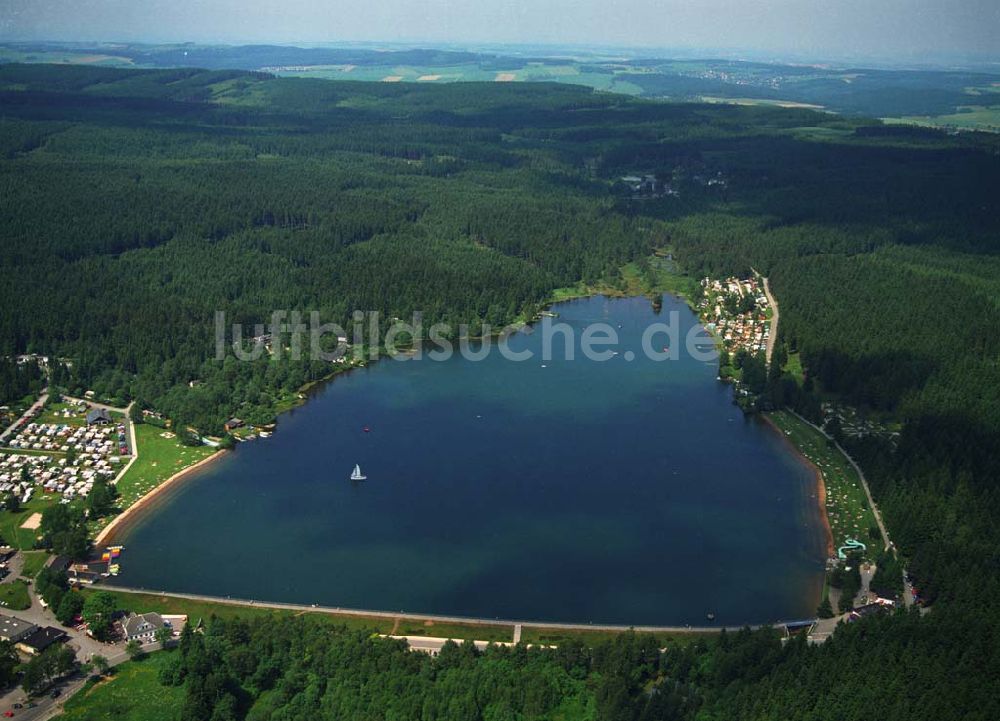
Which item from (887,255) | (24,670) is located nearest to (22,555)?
(24,670)

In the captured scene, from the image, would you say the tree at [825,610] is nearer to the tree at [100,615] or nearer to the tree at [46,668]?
the tree at [100,615]

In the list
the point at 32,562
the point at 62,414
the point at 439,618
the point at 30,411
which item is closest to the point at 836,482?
the point at 439,618

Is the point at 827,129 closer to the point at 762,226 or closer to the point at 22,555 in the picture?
the point at 762,226

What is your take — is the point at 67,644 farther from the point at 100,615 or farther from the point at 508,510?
the point at 508,510

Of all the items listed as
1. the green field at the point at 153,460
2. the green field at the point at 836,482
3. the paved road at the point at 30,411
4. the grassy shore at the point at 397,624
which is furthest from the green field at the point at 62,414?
the green field at the point at 836,482

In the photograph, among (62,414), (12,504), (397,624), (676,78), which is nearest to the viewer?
(397,624)
